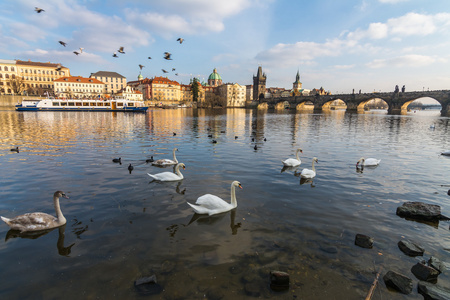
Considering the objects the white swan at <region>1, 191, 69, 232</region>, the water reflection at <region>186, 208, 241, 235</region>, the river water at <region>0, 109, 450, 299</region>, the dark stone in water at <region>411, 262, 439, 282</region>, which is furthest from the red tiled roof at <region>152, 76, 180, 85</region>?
the dark stone in water at <region>411, 262, 439, 282</region>

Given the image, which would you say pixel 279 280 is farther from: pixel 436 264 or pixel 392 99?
pixel 392 99

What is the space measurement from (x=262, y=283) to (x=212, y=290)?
107cm

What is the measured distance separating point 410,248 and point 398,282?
62.9 inches

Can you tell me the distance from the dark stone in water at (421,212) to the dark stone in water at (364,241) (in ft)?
8.98

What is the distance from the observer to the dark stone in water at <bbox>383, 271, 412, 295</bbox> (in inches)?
186

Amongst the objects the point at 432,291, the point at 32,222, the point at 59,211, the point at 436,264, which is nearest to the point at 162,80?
the point at 59,211

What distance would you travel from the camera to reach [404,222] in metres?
7.51

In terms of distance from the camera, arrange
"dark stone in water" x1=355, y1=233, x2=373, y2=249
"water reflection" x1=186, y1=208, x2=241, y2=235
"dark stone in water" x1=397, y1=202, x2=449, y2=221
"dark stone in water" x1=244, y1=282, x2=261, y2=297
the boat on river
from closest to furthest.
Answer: "dark stone in water" x1=244, y1=282, x2=261, y2=297, "dark stone in water" x1=355, y1=233, x2=373, y2=249, "water reflection" x1=186, y1=208, x2=241, y2=235, "dark stone in water" x1=397, y1=202, x2=449, y2=221, the boat on river

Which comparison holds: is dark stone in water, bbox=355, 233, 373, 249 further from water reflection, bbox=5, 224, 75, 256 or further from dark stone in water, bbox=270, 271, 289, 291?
water reflection, bbox=5, 224, 75, 256

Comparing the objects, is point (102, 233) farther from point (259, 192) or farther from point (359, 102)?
point (359, 102)

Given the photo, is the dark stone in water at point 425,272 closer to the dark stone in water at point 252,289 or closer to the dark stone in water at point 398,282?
the dark stone in water at point 398,282

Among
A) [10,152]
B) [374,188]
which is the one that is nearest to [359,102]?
[374,188]

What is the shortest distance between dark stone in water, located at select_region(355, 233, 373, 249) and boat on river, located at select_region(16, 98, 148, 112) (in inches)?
2991

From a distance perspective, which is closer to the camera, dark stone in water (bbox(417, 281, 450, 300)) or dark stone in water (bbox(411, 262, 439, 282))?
dark stone in water (bbox(417, 281, 450, 300))
